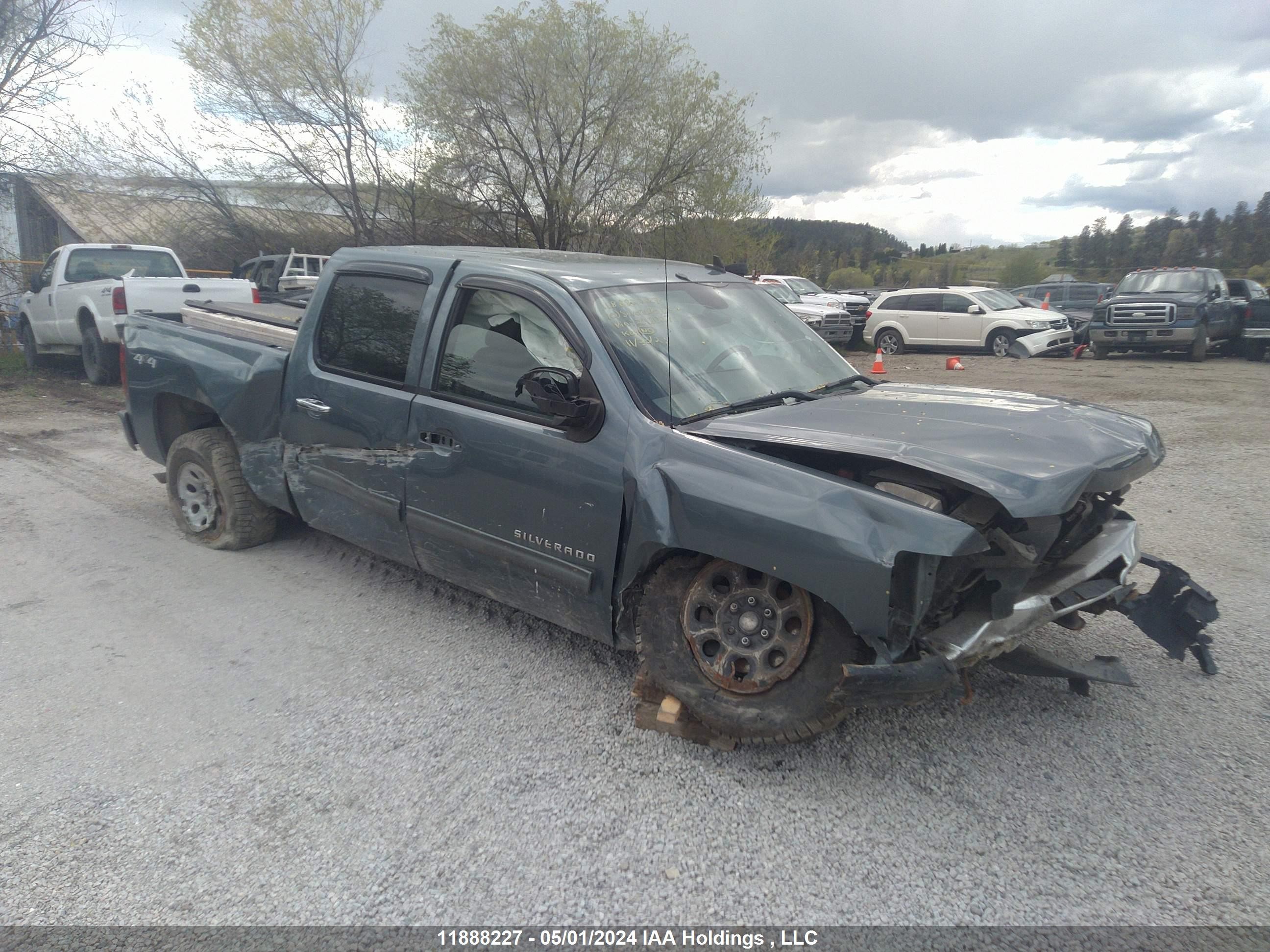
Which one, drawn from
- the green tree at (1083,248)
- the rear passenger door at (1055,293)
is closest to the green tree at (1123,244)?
the green tree at (1083,248)

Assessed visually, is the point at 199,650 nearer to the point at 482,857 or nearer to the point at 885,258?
the point at 482,857

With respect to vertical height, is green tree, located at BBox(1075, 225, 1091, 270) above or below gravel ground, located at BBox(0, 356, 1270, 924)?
above

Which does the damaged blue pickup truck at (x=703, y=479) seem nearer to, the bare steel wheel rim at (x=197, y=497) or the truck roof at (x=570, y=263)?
the truck roof at (x=570, y=263)

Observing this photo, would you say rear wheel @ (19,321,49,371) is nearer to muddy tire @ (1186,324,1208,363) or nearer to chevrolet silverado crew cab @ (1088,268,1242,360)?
chevrolet silverado crew cab @ (1088,268,1242,360)

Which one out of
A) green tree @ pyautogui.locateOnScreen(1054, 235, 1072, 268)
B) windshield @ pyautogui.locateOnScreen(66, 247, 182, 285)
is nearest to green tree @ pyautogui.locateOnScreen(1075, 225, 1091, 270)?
green tree @ pyautogui.locateOnScreen(1054, 235, 1072, 268)

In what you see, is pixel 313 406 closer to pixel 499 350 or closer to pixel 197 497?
pixel 499 350

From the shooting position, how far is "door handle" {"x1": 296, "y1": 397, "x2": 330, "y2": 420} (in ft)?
14.4

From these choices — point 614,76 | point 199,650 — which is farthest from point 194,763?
point 614,76

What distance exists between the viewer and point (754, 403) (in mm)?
3629

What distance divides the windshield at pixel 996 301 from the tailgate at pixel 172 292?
1643cm

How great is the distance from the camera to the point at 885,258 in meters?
59.2

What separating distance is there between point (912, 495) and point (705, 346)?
1304mm

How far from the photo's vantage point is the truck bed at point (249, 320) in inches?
198

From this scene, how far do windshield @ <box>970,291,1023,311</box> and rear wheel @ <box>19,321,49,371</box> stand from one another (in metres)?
19.4
